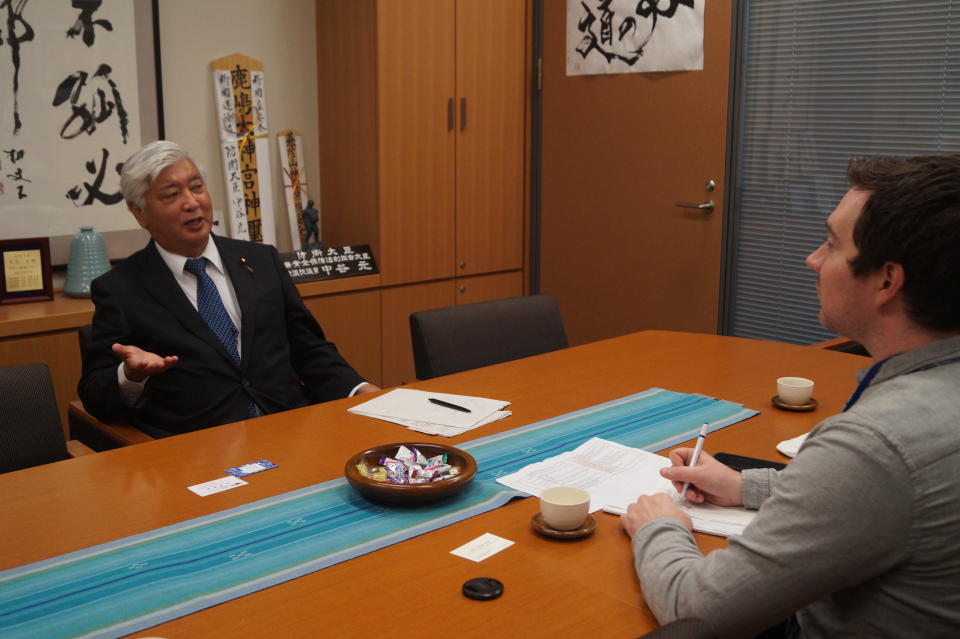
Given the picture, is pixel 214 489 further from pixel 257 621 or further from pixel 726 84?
pixel 726 84

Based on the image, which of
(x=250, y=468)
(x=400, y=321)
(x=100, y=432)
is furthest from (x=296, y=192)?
(x=250, y=468)

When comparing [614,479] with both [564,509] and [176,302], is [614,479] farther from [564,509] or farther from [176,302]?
[176,302]

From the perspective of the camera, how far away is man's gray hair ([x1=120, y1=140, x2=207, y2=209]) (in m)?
2.53

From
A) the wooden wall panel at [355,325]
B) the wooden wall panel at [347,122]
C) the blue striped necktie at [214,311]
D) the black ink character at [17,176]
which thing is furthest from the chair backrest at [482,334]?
the black ink character at [17,176]

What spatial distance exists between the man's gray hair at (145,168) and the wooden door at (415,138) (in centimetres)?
163

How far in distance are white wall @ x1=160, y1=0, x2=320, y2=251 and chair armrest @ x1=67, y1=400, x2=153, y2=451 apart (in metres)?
1.74

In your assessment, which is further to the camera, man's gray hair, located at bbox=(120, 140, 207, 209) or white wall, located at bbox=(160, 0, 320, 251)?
white wall, located at bbox=(160, 0, 320, 251)

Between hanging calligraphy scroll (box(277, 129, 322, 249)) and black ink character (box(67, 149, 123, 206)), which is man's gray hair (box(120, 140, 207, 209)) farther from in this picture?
hanging calligraphy scroll (box(277, 129, 322, 249))

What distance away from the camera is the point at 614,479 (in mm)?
1645

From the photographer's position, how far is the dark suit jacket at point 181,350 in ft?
Result: 7.89

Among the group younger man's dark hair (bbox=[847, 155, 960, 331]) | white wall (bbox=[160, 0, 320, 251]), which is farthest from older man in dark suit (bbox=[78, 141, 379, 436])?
younger man's dark hair (bbox=[847, 155, 960, 331])

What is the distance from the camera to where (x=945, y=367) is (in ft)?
3.74

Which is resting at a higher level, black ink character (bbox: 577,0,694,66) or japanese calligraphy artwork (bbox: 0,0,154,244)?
black ink character (bbox: 577,0,694,66)

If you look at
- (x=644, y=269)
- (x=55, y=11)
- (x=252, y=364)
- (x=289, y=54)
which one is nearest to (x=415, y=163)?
(x=289, y=54)
